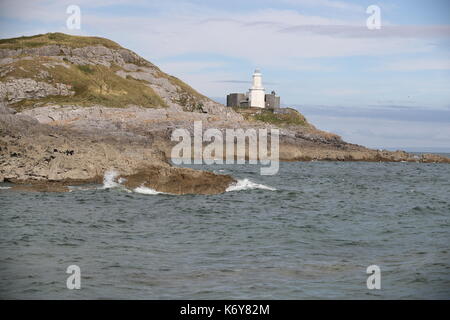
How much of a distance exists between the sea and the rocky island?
1736 mm

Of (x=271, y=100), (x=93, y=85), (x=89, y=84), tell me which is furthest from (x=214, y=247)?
(x=271, y=100)

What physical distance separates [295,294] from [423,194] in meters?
27.6

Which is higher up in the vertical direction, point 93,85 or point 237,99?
point 237,99

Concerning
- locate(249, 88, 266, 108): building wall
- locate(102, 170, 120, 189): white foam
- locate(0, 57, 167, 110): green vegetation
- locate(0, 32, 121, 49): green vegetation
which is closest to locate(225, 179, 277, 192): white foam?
locate(102, 170, 120, 189): white foam

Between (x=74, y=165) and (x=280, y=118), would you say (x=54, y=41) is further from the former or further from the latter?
(x=74, y=165)

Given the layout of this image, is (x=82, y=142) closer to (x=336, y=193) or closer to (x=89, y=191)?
(x=89, y=191)

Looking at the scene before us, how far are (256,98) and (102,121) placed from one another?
60329 mm

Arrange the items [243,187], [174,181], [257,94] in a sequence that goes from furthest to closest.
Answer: [257,94] < [243,187] < [174,181]

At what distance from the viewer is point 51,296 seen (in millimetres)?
12219

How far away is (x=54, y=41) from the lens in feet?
381

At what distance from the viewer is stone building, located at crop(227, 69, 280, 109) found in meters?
128

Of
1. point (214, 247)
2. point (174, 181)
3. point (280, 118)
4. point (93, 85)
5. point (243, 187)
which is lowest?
point (214, 247)

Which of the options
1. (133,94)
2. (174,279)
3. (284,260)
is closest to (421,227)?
(284,260)

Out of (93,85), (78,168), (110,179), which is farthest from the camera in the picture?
(93,85)
